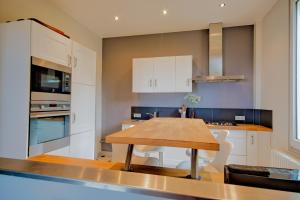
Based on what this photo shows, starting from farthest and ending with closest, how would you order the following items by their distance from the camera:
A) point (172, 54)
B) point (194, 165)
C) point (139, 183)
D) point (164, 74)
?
point (172, 54), point (164, 74), point (194, 165), point (139, 183)

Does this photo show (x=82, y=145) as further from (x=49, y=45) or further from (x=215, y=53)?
(x=215, y=53)

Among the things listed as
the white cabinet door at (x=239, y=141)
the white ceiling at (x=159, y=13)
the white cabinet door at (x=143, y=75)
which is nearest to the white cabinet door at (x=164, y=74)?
the white cabinet door at (x=143, y=75)

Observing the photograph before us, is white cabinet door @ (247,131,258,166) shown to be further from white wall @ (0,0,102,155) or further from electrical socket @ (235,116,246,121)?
white wall @ (0,0,102,155)

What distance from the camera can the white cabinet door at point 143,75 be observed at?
3.76m

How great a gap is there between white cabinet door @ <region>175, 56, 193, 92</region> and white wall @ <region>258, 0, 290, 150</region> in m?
1.25

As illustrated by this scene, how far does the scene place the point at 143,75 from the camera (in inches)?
150

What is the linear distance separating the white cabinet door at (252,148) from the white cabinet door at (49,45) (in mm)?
2996

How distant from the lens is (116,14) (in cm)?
321

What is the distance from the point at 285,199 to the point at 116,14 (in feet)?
11.0

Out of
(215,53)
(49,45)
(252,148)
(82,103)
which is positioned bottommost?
(252,148)

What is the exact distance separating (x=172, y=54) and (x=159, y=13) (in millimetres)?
1036

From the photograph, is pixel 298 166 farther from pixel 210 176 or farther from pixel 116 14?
pixel 116 14

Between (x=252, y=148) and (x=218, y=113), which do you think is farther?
(x=218, y=113)

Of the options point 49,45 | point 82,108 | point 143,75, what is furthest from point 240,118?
point 49,45
